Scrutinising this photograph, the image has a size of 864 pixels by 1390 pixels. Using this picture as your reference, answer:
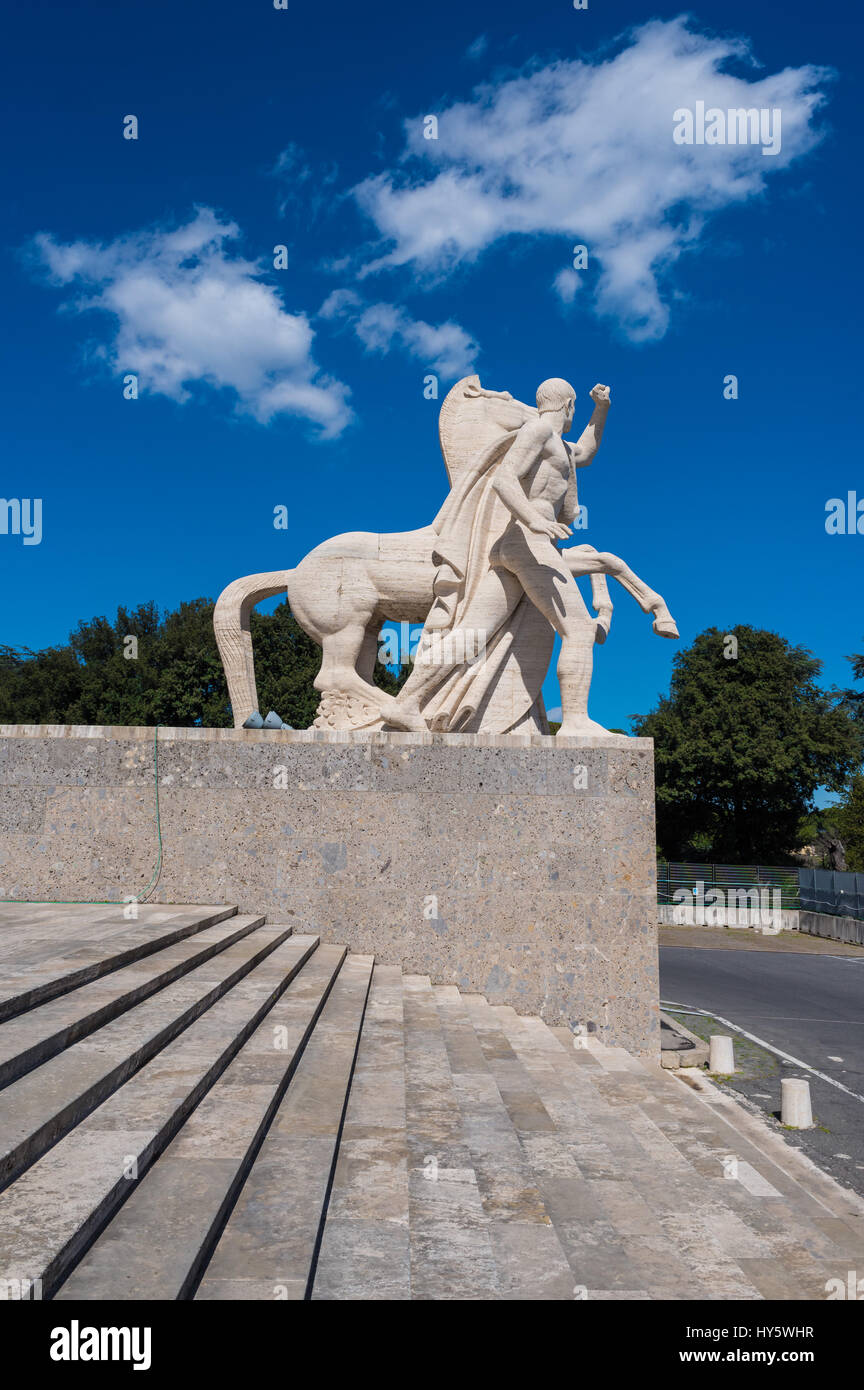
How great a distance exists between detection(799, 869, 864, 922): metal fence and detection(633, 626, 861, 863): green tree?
550 cm

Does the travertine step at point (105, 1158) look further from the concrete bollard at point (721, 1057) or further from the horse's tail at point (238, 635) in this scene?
the concrete bollard at point (721, 1057)

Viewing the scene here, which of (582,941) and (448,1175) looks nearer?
(448,1175)

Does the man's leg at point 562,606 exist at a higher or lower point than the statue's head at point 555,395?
lower

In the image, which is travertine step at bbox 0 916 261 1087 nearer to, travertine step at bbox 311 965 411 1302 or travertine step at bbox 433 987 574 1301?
travertine step at bbox 311 965 411 1302

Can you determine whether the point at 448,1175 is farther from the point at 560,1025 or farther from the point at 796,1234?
the point at 560,1025

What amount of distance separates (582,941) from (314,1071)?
3.50 meters

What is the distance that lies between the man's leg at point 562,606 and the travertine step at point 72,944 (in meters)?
3.45

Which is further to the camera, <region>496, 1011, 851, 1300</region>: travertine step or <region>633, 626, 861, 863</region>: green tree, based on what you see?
<region>633, 626, 861, 863</region>: green tree

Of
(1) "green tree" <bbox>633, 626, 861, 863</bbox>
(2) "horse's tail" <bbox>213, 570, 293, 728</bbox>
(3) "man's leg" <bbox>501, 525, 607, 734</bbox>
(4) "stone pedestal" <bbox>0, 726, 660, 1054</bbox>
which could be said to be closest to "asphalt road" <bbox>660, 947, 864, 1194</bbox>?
(4) "stone pedestal" <bbox>0, 726, 660, 1054</bbox>

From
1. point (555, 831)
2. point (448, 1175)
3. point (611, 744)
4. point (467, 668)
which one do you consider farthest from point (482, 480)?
point (448, 1175)

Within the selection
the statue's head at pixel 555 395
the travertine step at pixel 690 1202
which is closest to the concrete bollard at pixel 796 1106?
the travertine step at pixel 690 1202

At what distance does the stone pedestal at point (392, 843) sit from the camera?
22.7 feet

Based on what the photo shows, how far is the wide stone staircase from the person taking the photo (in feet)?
7.68
